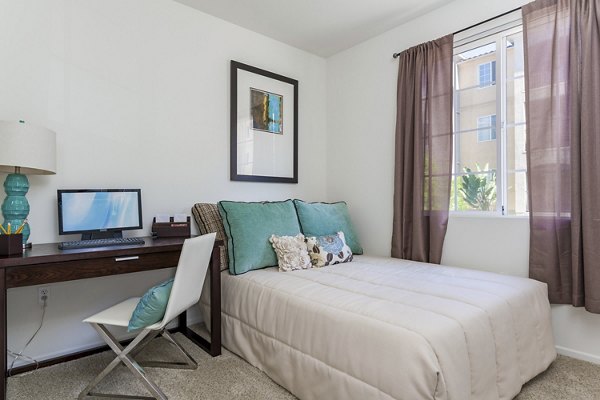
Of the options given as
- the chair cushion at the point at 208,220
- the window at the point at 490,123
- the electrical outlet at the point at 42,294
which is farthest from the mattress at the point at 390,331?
the electrical outlet at the point at 42,294

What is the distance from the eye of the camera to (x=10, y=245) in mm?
1663

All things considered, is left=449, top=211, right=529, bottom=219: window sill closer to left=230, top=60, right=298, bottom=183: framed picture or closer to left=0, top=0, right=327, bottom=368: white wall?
left=230, top=60, right=298, bottom=183: framed picture

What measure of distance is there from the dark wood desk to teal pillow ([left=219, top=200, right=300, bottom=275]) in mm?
162

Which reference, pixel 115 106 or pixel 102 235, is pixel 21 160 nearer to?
pixel 102 235

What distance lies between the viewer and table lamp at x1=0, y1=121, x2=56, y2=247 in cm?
176

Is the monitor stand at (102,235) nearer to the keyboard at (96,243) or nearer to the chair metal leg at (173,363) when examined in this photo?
the keyboard at (96,243)

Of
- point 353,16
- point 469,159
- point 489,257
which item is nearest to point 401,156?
point 469,159

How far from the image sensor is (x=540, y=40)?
2.22 metres

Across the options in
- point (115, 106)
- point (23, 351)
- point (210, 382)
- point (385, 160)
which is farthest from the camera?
point (385, 160)

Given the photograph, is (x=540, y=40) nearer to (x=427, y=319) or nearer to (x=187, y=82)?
(x=427, y=319)

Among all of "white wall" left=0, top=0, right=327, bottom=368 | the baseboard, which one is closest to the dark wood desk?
"white wall" left=0, top=0, right=327, bottom=368

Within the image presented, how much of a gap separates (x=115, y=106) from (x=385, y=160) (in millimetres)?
2249

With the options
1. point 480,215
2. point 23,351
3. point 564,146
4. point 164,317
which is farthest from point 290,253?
point 564,146

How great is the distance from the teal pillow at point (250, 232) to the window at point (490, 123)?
1431mm
